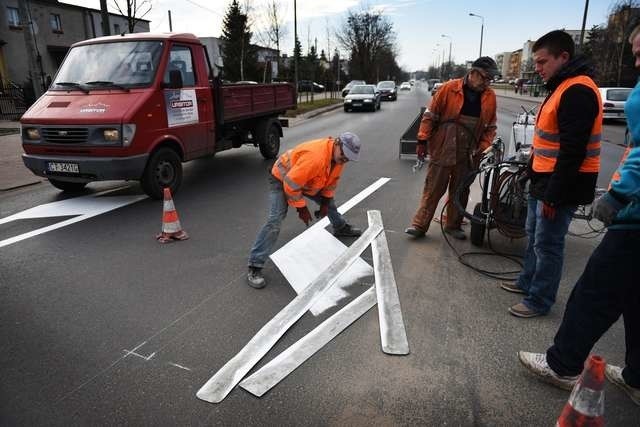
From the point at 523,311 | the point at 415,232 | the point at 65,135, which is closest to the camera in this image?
the point at 523,311

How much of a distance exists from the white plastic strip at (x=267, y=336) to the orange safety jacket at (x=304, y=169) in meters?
0.78

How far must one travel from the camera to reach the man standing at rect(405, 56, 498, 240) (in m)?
4.74

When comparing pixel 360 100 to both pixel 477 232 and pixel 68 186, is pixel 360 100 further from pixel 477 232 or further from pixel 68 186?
pixel 477 232

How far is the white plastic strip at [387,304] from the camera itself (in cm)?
316

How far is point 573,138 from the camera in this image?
293 cm

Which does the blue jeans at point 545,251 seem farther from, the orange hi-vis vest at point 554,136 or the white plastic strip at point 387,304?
the white plastic strip at point 387,304

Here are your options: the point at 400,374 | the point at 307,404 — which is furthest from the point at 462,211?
the point at 307,404

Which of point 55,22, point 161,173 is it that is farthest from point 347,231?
point 55,22

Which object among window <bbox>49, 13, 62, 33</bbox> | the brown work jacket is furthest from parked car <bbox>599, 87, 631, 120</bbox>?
window <bbox>49, 13, 62, 33</bbox>

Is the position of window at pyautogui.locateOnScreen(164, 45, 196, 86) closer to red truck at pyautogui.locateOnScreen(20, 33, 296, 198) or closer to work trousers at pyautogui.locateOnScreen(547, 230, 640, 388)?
red truck at pyautogui.locateOnScreen(20, 33, 296, 198)

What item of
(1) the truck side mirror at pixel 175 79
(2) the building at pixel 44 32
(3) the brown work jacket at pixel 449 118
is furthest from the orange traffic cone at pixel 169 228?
(2) the building at pixel 44 32

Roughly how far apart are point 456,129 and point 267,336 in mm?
3043

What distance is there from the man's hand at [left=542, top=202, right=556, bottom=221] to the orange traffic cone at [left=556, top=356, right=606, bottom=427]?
5.15 feet

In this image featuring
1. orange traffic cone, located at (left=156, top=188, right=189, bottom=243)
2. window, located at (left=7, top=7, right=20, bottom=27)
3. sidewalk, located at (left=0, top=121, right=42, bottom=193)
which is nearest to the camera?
orange traffic cone, located at (left=156, top=188, right=189, bottom=243)
